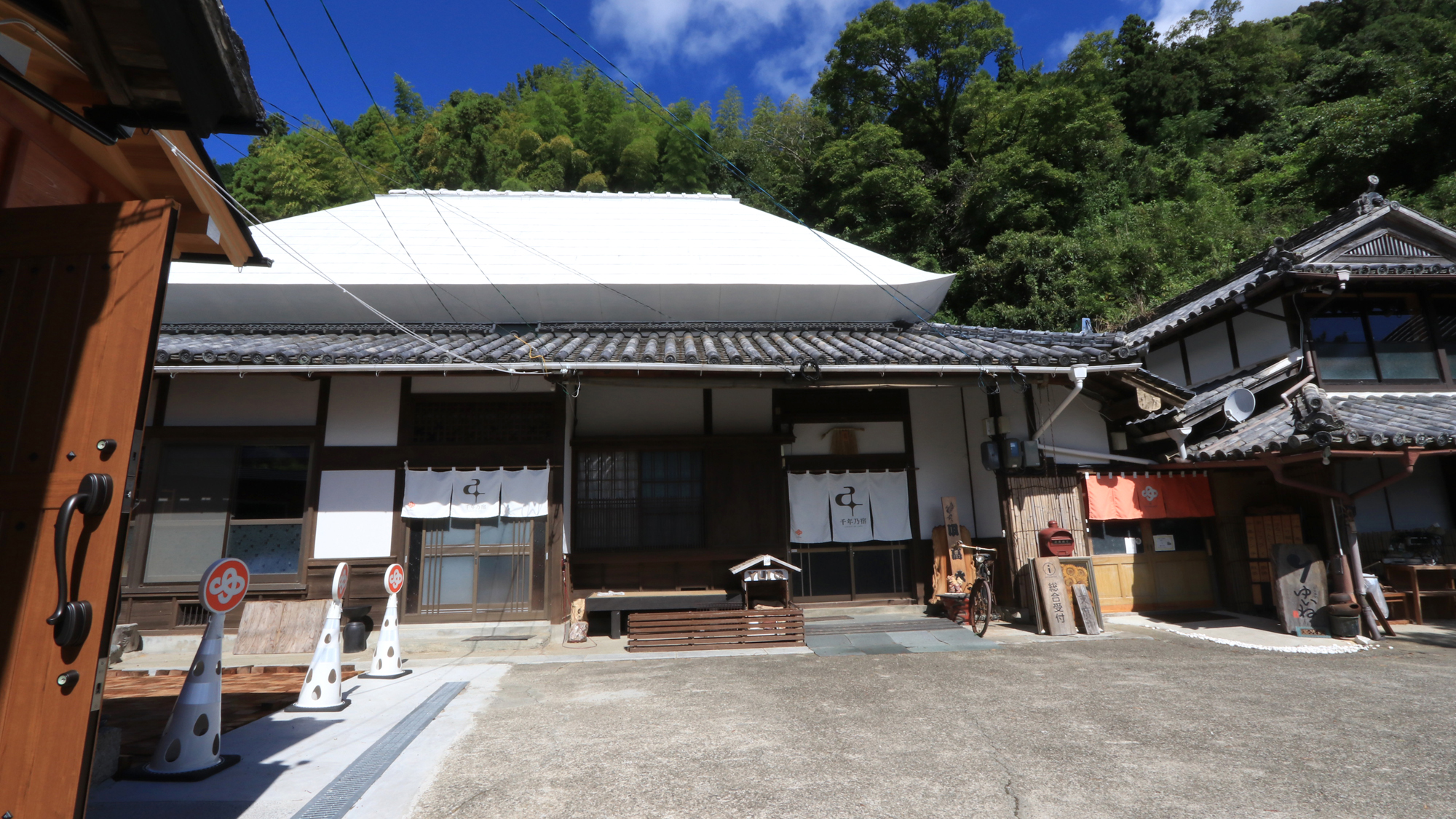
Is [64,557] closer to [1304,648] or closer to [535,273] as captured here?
[535,273]

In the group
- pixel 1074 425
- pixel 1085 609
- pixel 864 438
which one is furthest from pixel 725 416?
pixel 1085 609

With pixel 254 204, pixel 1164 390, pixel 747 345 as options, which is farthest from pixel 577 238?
pixel 254 204

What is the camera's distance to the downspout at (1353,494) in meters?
8.16

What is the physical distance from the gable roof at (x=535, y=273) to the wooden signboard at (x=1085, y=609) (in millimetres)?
5266

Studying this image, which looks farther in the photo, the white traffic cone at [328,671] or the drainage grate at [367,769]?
the white traffic cone at [328,671]

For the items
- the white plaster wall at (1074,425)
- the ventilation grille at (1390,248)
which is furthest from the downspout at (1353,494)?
the ventilation grille at (1390,248)

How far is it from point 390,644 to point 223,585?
282cm

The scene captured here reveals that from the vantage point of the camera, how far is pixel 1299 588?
8.55 metres

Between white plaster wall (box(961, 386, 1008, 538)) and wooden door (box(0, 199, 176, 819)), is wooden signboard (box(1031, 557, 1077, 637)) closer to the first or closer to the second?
white plaster wall (box(961, 386, 1008, 538))

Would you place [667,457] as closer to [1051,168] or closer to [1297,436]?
[1297,436]

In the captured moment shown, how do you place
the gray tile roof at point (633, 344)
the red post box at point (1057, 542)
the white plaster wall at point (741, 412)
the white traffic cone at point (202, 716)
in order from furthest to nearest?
the white plaster wall at point (741, 412) < the red post box at point (1057, 542) < the gray tile roof at point (633, 344) < the white traffic cone at point (202, 716)

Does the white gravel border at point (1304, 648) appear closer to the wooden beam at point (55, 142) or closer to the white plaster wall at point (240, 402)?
the wooden beam at point (55, 142)

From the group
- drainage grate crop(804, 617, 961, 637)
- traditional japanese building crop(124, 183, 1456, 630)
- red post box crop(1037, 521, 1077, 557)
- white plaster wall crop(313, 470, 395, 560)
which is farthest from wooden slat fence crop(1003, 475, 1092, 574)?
white plaster wall crop(313, 470, 395, 560)

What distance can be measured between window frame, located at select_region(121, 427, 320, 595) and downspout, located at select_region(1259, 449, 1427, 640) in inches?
491
